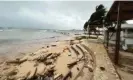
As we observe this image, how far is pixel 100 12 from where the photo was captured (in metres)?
30.1

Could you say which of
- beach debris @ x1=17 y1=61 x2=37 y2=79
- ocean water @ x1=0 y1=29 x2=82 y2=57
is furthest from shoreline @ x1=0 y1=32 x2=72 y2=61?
beach debris @ x1=17 y1=61 x2=37 y2=79

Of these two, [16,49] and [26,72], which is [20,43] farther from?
[26,72]

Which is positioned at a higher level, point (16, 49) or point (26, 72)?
point (26, 72)

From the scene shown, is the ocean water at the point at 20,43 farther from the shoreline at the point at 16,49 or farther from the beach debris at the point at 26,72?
the beach debris at the point at 26,72

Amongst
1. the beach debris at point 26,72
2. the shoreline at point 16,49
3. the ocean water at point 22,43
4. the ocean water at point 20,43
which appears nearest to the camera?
the beach debris at point 26,72

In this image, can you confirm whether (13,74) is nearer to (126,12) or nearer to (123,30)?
(126,12)

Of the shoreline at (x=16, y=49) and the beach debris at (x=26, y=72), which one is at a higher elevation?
the beach debris at (x=26, y=72)

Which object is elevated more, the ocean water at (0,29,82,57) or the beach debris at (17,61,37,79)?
the beach debris at (17,61,37,79)

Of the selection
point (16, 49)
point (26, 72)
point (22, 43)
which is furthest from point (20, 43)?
point (26, 72)

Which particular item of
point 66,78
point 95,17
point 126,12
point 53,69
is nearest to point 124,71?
point 66,78

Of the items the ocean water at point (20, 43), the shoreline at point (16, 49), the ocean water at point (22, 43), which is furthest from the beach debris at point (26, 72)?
the ocean water at point (20, 43)

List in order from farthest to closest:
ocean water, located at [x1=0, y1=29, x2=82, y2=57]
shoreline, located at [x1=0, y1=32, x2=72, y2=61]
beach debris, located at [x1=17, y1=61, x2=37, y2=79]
→ ocean water, located at [x1=0, y1=29, x2=82, y2=57] → shoreline, located at [x1=0, y1=32, x2=72, y2=61] → beach debris, located at [x1=17, y1=61, x2=37, y2=79]

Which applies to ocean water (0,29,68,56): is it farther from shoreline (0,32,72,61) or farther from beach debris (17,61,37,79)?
beach debris (17,61,37,79)

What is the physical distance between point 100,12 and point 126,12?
22.4 meters
